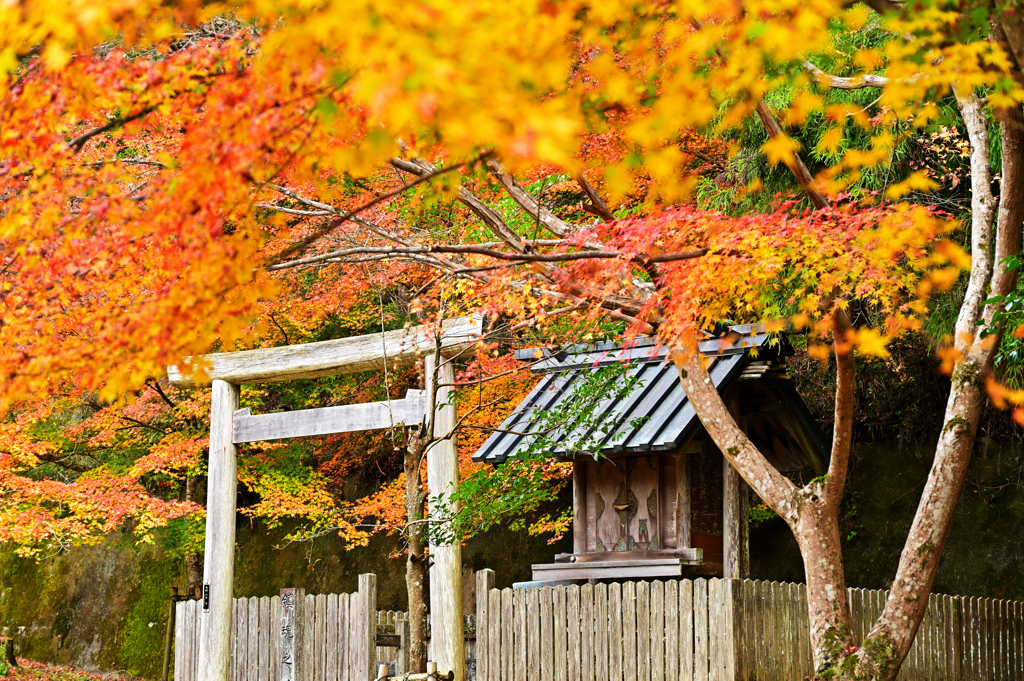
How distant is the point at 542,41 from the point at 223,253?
1720 millimetres

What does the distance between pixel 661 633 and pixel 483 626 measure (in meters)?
1.79

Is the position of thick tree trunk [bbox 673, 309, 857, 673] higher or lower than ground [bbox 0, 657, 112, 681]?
higher

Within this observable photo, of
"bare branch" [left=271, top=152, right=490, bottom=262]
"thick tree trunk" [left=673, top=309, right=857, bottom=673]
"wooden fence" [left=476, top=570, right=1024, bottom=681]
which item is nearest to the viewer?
"bare branch" [left=271, top=152, right=490, bottom=262]

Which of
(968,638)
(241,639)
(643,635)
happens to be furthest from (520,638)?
(968,638)

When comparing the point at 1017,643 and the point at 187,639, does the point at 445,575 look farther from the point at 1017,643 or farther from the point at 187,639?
the point at 1017,643

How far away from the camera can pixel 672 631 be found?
312 inches

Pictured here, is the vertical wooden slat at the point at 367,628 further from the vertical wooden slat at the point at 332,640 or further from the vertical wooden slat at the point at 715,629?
the vertical wooden slat at the point at 715,629

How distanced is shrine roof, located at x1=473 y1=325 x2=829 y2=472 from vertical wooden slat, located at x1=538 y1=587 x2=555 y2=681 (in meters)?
1.30

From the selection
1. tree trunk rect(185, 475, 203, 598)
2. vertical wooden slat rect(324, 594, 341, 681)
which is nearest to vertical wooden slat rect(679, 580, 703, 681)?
vertical wooden slat rect(324, 594, 341, 681)

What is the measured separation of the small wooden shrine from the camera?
859cm

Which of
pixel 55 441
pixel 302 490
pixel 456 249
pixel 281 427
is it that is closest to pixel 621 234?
pixel 456 249

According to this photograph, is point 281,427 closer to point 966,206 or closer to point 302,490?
point 302,490

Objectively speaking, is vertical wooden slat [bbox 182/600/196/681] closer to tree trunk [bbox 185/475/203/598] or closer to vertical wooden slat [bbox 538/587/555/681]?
tree trunk [bbox 185/475/203/598]

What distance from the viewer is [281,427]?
424 inches
